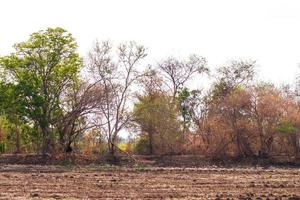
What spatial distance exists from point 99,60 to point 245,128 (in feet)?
44.3

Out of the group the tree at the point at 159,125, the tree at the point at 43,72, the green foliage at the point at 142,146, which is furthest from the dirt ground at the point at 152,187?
the green foliage at the point at 142,146

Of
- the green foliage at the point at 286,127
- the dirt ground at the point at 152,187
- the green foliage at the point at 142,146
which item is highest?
the green foliage at the point at 286,127

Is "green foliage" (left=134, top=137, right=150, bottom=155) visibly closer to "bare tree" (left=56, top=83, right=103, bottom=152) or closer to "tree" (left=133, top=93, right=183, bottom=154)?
"tree" (left=133, top=93, right=183, bottom=154)

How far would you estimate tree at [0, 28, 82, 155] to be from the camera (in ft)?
132

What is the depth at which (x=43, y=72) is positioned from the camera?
134ft

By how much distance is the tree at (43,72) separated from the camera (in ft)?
132

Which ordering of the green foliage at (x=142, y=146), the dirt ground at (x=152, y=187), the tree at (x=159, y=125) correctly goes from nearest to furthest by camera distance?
the dirt ground at (x=152, y=187)
the tree at (x=159, y=125)
the green foliage at (x=142, y=146)

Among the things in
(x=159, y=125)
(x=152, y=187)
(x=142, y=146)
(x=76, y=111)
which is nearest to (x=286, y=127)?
(x=159, y=125)

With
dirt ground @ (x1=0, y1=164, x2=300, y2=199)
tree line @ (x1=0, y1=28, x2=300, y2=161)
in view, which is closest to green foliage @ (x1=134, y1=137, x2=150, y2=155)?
tree line @ (x1=0, y1=28, x2=300, y2=161)

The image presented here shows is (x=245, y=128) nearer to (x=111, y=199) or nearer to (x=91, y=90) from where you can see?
(x=91, y=90)

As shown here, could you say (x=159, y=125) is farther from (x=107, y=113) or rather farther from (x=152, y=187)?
(x=152, y=187)

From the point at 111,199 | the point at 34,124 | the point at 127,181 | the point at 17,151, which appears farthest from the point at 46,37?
the point at 111,199

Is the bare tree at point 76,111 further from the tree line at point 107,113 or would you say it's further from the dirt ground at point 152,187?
the dirt ground at point 152,187

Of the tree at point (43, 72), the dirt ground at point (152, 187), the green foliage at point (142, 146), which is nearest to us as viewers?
the dirt ground at point (152, 187)
